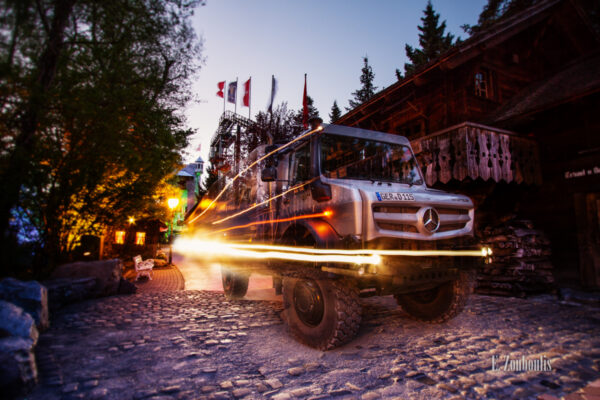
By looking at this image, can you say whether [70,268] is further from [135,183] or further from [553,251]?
[553,251]

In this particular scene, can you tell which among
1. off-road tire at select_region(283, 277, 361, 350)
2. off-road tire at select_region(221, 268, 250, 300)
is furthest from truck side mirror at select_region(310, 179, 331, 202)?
off-road tire at select_region(221, 268, 250, 300)

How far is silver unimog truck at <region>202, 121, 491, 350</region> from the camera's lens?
358 cm

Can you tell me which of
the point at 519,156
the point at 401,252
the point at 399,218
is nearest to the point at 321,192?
the point at 399,218

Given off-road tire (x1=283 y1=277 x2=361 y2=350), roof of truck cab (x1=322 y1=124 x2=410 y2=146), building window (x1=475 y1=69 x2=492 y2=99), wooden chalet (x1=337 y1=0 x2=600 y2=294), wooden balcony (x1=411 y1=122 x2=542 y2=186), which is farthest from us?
building window (x1=475 y1=69 x2=492 y2=99)

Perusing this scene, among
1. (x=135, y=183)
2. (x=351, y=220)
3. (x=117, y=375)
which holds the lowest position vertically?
(x=117, y=375)

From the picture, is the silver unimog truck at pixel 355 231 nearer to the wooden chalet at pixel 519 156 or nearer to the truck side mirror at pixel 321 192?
the truck side mirror at pixel 321 192

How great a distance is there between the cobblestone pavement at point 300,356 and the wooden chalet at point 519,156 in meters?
2.45

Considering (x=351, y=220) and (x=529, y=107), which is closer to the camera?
(x=351, y=220)

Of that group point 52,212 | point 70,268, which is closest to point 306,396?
point 52,212

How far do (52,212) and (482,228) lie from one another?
10978 mm

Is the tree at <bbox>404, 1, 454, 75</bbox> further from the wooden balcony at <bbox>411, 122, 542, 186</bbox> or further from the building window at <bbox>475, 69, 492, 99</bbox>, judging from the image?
the wooden balcony at <bbox>411, 122, 542, 186</bbox>

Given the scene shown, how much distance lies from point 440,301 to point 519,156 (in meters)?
6.45

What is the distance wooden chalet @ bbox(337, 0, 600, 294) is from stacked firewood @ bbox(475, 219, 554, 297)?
26 millimetres

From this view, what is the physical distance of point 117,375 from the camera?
3084mm
